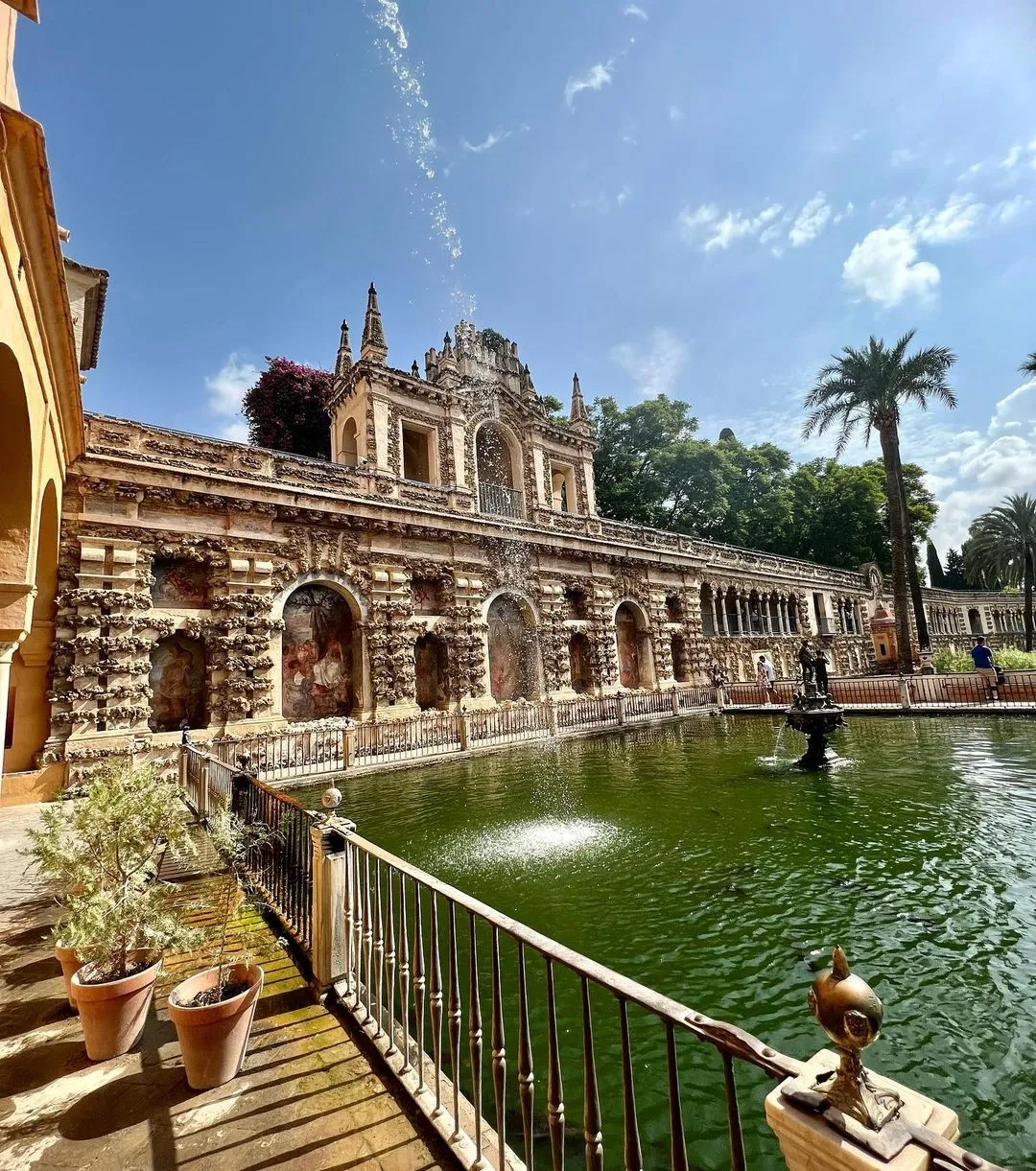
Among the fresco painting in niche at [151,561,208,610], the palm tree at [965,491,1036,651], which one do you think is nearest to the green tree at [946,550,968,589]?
the palm tree at [965,491,1036,651]

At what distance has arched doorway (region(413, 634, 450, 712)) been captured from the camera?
64.3 feet

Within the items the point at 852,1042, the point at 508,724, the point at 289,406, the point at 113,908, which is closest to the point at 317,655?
the point at 508,724

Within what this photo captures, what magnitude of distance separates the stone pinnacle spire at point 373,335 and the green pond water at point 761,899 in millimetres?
15684

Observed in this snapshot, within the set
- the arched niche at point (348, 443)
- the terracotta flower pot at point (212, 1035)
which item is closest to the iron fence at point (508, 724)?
the arched niche at point (348, 443)

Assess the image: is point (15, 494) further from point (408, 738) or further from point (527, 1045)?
point (408, 738)

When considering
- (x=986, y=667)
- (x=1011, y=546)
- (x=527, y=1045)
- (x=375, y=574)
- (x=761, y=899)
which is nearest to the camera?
(x=527, y=1045)

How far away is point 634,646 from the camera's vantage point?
2777 centimetres

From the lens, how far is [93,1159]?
275 centimetres

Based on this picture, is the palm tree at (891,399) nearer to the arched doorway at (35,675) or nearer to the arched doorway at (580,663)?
the arched doorway at (580,663)

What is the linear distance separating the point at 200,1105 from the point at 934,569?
248ft

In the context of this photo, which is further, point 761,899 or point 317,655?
point 317,655

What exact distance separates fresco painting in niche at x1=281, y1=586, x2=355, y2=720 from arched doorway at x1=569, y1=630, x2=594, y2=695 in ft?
34.6

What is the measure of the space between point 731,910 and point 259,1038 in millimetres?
4457

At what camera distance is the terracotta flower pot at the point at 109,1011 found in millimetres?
3400
